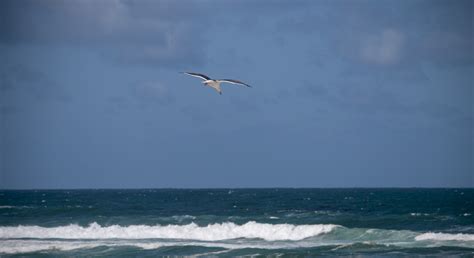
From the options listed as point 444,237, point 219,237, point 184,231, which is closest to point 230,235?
point 219,237

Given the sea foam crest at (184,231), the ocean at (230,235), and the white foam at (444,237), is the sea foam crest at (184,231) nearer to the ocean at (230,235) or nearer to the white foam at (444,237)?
the ocean at (230,235)

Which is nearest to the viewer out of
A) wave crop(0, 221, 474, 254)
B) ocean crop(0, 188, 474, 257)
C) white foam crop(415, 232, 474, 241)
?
ocean crop(0, 188, 474, 257)

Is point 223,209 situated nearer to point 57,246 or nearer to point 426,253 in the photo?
point 57,246

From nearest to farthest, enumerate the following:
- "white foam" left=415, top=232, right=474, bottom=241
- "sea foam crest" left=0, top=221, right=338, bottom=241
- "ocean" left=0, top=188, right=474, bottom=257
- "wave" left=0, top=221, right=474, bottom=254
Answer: "ocean" left=0, top=188, right=474, bottom=257, "wave" left=0, top=221, right=474, bottom=254, "white foam" left=415, top=232, right=474, bottom=241, "sea foam crest" left=0, top=221, right=338, bottom=241

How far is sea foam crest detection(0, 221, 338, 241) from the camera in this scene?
36.5 m

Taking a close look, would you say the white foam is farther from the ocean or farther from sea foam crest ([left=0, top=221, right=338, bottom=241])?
sea foam crest ([left=0, top=221, right=338, bottom=241])

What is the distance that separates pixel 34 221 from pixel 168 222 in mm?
8526

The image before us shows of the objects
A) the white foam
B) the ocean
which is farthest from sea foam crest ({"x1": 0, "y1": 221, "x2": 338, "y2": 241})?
the white foam

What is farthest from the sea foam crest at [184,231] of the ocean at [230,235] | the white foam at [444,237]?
the white foam at [444,237]

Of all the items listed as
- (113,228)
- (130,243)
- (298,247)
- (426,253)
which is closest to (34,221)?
(113,228)

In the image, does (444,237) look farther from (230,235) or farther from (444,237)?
(230,235)

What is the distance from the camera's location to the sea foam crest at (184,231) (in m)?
36.5

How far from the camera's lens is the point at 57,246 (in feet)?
103

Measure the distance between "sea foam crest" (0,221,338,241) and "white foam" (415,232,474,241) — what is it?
15.6 ft
